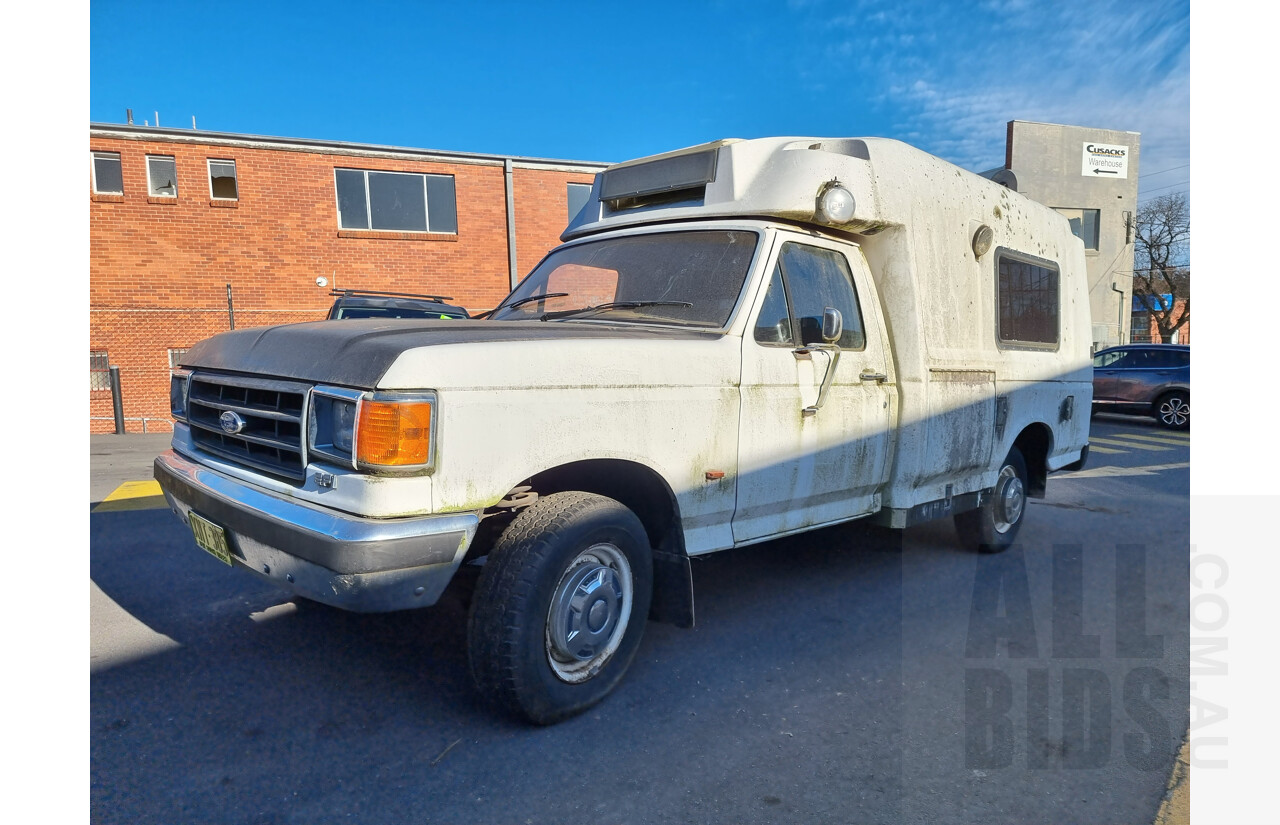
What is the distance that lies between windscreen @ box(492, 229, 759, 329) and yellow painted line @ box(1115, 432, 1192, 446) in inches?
463

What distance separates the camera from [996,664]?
3795 mm

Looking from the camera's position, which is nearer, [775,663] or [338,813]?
[338,813]

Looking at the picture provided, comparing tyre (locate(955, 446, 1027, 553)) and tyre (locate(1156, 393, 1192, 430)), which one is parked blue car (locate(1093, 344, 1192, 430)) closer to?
tyre (locate(1156, 393, 1192, 430))

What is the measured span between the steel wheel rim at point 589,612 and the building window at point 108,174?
17827 mm

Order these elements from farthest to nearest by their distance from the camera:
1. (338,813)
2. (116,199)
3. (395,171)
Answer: (395,171) < (116,199) < (338,813)

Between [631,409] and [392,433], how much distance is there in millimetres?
980

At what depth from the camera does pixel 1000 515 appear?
5812mm

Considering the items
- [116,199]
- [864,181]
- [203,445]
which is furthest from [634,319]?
[116,199]

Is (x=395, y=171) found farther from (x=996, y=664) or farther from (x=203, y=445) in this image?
(x=996, y=664)

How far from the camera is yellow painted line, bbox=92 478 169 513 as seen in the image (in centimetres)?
698

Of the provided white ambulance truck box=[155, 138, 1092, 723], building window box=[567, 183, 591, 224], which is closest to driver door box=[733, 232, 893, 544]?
white ambulance truck box=[155, 138, 1092, 723]

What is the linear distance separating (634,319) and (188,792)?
2.58m

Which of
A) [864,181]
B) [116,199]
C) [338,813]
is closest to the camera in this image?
[338,813]

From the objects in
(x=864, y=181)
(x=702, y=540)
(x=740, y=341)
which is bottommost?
(x=702, y=540)
